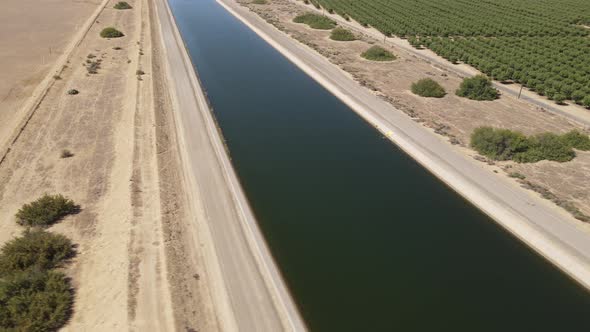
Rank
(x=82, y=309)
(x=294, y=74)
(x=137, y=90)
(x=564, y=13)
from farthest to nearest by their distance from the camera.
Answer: (x=564, y=13), (x=294, y=74), (x=137, y=90), (x=82, y=309)

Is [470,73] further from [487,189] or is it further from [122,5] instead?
[122,5]

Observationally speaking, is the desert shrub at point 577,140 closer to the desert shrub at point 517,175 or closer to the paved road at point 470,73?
the paved road at point 470,73

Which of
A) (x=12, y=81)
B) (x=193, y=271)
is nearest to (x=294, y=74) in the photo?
(x=12, y=81)

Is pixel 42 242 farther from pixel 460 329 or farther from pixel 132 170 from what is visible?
pixel 460 329

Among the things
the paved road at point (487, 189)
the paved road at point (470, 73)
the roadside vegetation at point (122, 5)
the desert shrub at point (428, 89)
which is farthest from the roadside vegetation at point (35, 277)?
the roadside vegetation at point (122, 5)

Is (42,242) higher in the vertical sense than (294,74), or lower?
higher

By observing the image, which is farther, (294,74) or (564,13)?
(564,13)
